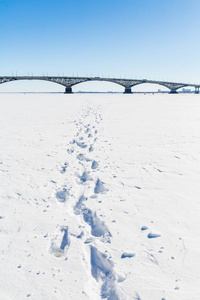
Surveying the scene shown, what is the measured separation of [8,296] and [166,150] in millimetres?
6525

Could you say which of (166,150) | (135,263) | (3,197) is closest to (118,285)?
(135,263)

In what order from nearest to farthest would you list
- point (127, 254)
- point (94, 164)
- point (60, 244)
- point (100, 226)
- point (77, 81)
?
point (127, 254), point (60, 244), point (100, 226), point (94, 164), point (77, 81)

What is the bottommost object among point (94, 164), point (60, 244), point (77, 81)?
point (60, 244)

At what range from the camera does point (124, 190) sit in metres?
4.79

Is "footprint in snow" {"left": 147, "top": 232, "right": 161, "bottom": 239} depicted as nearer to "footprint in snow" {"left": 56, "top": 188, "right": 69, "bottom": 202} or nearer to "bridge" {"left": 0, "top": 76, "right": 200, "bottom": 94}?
"footprint in snow" {"left": 56, "top": 188, "right": 69, "bottom": 202}

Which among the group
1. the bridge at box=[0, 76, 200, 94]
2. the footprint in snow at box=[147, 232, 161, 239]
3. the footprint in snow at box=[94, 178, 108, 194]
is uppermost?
the bridge at box=[0, 76, 200, 94]

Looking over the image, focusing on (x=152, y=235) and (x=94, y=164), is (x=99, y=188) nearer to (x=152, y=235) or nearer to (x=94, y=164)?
(x=94, y=164)

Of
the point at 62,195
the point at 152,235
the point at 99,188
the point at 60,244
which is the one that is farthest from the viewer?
the point at 99,188

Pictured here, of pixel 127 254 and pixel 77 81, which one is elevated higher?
pixel 77 81

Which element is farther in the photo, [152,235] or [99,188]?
[99,188]

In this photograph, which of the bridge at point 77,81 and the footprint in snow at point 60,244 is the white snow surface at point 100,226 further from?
the bridge at point 77,81

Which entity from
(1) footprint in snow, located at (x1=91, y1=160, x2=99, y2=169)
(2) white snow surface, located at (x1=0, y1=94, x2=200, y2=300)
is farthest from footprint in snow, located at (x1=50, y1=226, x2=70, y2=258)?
(1) footprint in snow, located at (x1=91, y1=160, x2=99, y2=169)

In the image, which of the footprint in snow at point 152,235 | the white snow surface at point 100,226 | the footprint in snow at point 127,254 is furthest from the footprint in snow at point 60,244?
the footprint in snow at point 152,235

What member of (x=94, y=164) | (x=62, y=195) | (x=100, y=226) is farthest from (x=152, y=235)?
(x=94, y=164)
